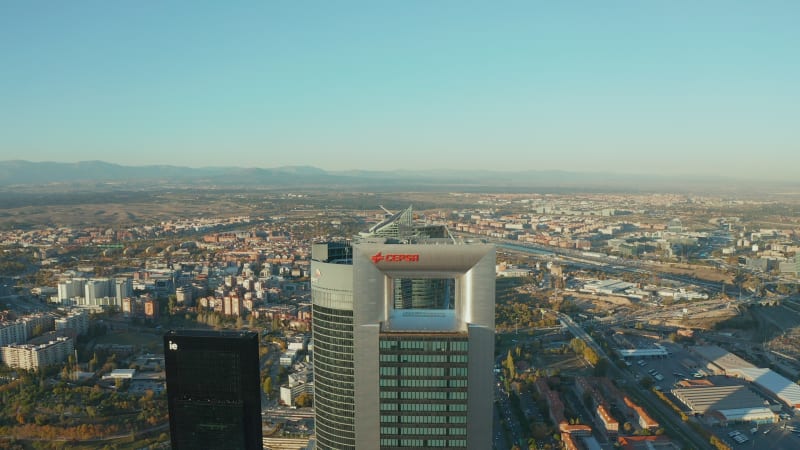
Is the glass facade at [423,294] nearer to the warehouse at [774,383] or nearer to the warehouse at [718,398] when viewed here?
the warehouse at [718,398]

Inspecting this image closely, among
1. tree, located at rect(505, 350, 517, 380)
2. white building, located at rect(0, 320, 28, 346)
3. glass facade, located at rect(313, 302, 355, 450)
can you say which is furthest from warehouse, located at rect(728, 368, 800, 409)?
white building, located at rect(0, 320, 28, 346)

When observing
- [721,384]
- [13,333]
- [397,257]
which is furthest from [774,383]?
[13,333]

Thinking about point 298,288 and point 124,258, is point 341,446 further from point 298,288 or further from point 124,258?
point 124,258

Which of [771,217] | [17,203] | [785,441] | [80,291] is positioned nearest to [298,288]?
[80,291]

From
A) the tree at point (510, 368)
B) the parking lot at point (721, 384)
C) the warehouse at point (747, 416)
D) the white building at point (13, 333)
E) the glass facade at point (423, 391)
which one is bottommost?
the parking lot at point (721, 384)

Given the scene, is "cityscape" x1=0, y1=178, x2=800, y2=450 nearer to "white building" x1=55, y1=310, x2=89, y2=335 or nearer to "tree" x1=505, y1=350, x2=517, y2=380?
"white building" x1=55, y1=310, x2=89, y2=335

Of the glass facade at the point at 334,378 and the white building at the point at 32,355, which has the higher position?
the glass facade at the point at 334,378

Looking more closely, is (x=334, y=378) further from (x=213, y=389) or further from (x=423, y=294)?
(x=423, y=294)

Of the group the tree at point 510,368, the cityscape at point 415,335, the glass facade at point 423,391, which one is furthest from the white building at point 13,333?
the glass facade at point 423,391
